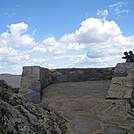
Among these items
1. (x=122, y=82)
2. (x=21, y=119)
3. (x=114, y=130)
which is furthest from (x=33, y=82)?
(x=21, y=119)

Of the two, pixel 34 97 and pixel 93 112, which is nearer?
pixel 93 112

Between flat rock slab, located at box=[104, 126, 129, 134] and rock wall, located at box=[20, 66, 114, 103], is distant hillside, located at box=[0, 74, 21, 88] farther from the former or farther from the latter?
flat rock slab, located at box=[104, 126, 129, 134]

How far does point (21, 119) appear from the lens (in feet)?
7.61

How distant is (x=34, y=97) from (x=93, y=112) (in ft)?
5.90

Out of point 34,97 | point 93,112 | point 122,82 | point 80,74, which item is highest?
point 80,74

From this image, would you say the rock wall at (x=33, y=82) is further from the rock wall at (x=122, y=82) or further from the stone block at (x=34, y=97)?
the rock wall at (x=122, y=82)

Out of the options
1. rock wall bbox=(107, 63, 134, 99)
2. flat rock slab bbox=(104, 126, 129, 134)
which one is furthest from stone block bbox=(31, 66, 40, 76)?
flat rock slab bbox=(104, 126, 129, 134)

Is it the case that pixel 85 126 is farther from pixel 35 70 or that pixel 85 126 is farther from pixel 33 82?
pixel 35 70

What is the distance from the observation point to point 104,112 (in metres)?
3.87

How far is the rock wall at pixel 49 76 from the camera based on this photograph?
214 inches

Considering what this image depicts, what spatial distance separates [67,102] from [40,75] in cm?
177

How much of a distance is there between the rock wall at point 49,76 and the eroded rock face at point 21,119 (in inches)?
89.9

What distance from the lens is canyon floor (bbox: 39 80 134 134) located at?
3053 mm

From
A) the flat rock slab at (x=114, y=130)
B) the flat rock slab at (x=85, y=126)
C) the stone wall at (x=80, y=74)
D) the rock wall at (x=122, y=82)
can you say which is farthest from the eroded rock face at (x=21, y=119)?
the stone wall at (x=80, y=74)
